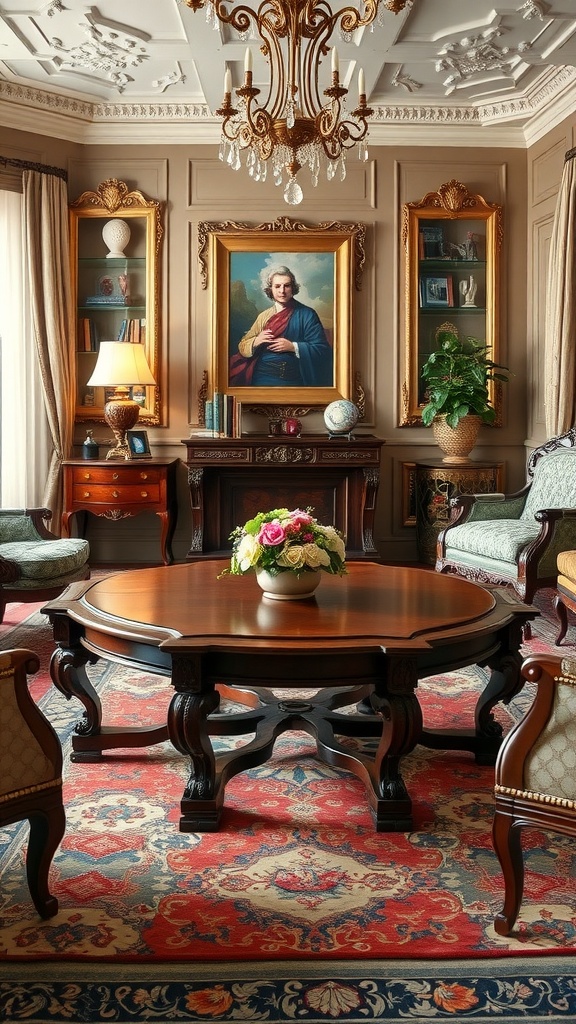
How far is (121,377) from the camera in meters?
6.08

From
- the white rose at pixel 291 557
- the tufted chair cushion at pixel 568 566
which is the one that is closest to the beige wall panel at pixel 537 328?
the tufted chair cushion at pixel 568 566

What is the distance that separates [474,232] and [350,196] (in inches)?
36.9

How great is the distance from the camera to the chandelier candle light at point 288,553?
284 cm

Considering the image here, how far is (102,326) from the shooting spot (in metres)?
6.68

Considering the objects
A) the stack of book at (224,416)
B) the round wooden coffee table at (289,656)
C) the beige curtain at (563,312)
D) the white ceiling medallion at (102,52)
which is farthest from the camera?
the stack of book at (224,416)

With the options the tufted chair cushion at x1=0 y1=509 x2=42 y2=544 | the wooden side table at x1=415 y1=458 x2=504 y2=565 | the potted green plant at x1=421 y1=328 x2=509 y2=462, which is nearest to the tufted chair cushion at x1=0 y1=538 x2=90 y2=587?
the tufted chair cushion at x1=0 y1=509 x2=42 y2=544

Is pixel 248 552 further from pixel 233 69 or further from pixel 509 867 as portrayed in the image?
pixel 233 69

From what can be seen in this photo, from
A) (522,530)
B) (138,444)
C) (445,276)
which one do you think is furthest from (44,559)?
(445,276)

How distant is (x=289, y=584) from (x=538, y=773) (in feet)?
3.91

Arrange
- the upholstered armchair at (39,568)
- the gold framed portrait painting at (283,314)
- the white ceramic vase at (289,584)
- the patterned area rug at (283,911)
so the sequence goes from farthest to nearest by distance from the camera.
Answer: the gold framed portrait painting at (283,314), the upholstered armchair at (39,568), the white ceramic vase at (289,584), the patterned area rug at (283,911)

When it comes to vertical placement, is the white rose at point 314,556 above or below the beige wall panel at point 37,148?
below

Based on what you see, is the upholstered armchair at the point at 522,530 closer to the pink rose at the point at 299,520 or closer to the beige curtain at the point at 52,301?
the pink rose at the point at 299,520

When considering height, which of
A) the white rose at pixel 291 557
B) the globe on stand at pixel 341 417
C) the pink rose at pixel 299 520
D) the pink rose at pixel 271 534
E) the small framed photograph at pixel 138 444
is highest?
the globe on stand at pixel 341 417

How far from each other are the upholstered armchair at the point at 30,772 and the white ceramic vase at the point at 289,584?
3.49ft
